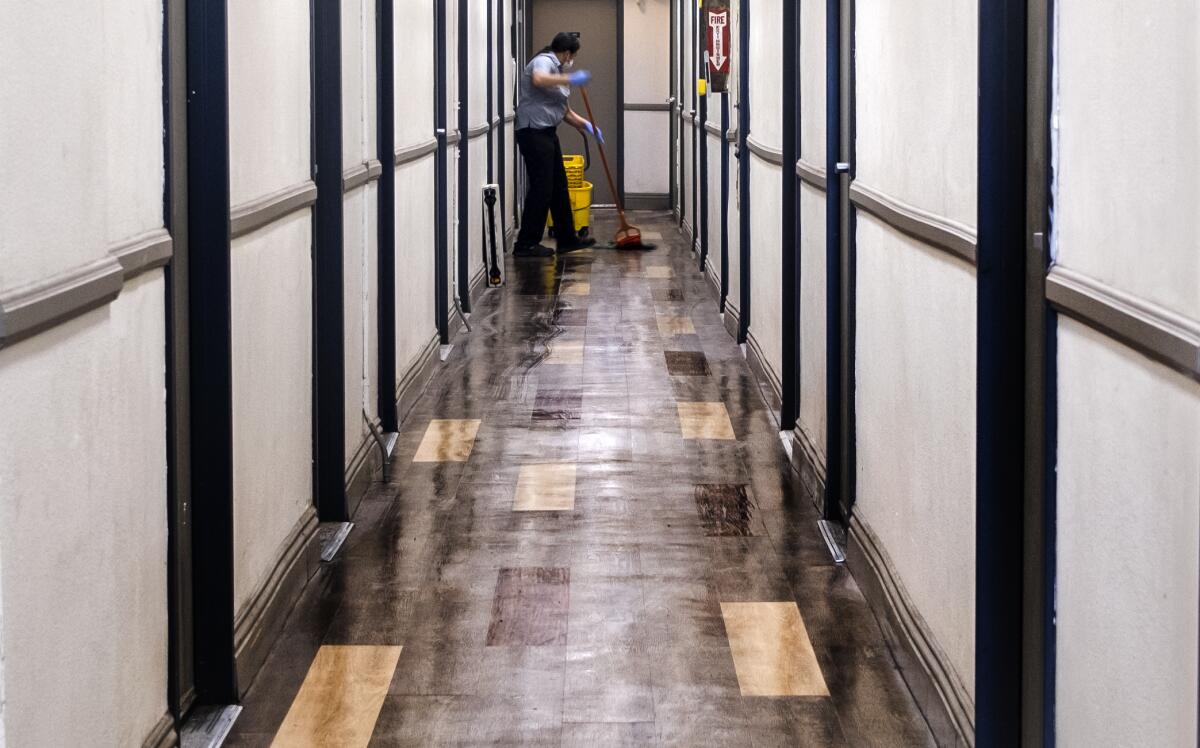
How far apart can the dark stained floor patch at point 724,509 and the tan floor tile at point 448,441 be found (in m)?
0.88

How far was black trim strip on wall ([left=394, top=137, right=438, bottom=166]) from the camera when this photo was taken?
18.2 ft

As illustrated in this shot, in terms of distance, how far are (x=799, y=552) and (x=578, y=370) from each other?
2753mm

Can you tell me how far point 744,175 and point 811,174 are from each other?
95.2 inches

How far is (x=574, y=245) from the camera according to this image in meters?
11.5

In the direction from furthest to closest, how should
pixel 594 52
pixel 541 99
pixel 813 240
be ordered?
pixel 594 52 < pixel 541 99 < pixel 813 240

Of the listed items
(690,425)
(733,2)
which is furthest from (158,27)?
(733,2)

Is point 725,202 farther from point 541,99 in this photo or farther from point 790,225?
point 790,225

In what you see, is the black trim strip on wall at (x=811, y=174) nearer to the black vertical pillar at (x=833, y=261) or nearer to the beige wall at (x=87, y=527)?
the black vertical pillar at (x=833, y=261)

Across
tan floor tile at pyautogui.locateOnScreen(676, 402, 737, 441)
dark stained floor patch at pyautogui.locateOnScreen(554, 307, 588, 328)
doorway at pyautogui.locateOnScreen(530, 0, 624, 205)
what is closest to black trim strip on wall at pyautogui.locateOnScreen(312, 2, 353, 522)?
tan floor tile at pyautogui.locateOnScreen(676, 402, 737, 441)

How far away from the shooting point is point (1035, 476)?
2285 millimetres

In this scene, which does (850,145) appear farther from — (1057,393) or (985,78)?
(1057,393)

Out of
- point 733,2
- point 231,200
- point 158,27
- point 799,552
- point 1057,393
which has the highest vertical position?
point 733,2

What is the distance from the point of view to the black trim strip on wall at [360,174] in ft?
14.5

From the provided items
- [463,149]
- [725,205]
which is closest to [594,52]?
[725,205]
